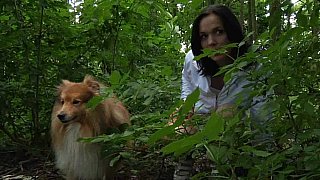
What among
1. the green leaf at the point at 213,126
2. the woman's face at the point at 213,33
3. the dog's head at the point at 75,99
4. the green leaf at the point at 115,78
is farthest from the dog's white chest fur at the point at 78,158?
the green leaf at the point at 213,126

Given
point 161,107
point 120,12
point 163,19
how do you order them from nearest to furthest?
point 161,107 → point 120,12 → point 163,19

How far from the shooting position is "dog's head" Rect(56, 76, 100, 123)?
3.97 m

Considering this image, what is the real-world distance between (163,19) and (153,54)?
1.64 ft

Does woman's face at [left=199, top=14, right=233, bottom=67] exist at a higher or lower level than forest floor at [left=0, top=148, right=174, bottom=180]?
higher

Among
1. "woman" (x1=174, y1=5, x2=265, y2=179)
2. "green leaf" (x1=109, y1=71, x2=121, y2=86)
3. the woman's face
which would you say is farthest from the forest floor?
"green leaf" (x1=109, y1=71, x2=121, y2=86)

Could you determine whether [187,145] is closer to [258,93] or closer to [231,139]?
[231,139]

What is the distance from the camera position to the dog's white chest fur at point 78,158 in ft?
13.2

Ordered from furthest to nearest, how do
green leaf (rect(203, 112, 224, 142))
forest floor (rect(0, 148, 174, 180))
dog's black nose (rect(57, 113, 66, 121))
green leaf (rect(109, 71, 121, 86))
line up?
dog's black nose (rect(57, 113, 66, 121)) < forest floor (rect(0, 148, 174, 180)) < green leaf (rect(109, 71, 121, 86)) < green leaf (rect(203, 112, 224, 142))

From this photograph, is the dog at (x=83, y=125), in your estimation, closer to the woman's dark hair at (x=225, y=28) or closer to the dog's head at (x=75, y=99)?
the dog's head at (x=75, y=99)

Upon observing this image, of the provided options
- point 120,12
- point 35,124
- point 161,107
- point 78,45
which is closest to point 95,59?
point 78,45

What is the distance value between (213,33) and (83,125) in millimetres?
1565

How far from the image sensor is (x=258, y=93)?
1617 millimetres

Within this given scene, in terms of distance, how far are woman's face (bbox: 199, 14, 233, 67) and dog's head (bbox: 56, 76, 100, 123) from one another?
123 centimetres

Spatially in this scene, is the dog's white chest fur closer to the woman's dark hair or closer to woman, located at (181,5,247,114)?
woman, located at (181,5,247,114)
